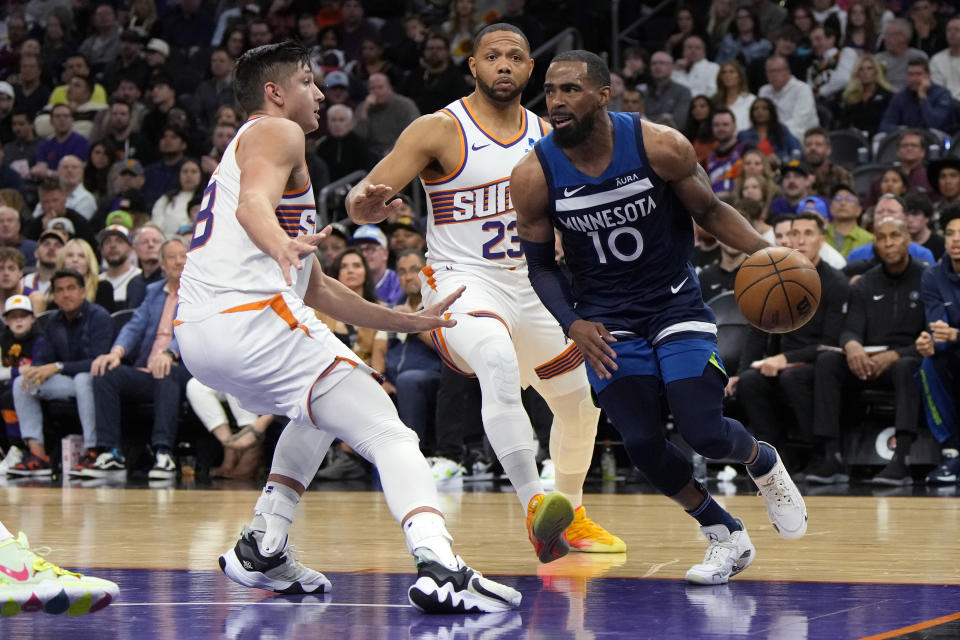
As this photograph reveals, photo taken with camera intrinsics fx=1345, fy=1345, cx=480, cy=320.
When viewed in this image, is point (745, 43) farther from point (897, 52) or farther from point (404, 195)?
point (404, 195)

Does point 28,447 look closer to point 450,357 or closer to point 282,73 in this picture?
point 450,357

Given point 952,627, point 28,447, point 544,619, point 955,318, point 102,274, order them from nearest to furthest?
point 952,627 → point 544,619 → point 955,318 → point 28,447 → point 102,274

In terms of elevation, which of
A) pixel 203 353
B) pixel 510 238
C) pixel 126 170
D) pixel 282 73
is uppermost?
pixel 126 170

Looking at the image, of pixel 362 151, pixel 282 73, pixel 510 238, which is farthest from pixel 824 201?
pixel 282 73

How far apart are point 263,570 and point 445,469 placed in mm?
5129

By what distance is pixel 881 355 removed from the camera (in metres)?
A: 9.23

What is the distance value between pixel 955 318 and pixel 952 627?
18.5 ft

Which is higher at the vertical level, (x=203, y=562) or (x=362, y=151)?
(x=362, y=151)

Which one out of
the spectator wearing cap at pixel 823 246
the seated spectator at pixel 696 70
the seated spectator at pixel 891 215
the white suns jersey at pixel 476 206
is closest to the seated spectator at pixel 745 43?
the seated spectator at pixel 696 70

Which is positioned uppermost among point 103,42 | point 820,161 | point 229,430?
point 103,42

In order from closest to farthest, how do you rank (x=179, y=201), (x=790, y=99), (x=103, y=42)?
(x=790, y=99) < (x=179, y=201) < (x=103, y=42)

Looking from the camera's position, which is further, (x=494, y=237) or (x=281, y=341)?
(x=494, y=237)

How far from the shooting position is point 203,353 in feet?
14.0

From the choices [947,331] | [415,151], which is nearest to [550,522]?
[415,151]
